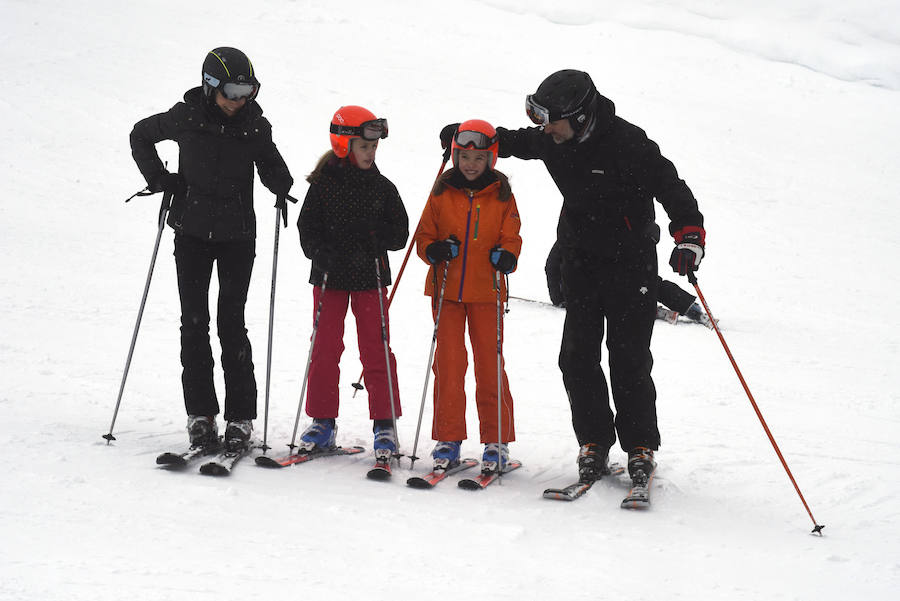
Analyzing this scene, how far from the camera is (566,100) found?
419cm

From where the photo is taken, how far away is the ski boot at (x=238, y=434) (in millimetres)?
4473

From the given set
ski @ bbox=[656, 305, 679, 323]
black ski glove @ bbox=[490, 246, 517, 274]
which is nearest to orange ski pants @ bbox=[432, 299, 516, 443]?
black ski glove @ bbox=[490, 246, 517, 274]

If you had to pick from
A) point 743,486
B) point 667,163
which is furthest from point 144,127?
point 743,486

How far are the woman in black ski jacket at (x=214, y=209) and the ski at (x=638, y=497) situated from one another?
6.65ft

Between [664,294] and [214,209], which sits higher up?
[214,209]

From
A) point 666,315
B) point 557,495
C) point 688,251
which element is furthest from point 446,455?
point 666,315

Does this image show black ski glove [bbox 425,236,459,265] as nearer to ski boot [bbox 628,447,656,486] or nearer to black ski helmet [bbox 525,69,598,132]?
black ski helmet [bbox 525,69,598,132]

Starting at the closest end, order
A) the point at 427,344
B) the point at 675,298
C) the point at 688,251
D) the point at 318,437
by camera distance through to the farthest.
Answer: the point at 688,251 → the point at 318,437 → the point at 675,298 → the point at 427,344

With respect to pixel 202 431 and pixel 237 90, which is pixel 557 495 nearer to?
pixel 202 431

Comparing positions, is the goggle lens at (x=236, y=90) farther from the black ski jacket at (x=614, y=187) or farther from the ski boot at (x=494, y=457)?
the ski boot at (x=494, y=457)

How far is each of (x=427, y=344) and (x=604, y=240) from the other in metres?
3.86

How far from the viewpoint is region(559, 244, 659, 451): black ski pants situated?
14.6 ft

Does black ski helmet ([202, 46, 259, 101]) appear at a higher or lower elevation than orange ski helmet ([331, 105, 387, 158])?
higher

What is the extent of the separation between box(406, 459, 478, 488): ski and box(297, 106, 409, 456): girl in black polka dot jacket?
0.95 ft
